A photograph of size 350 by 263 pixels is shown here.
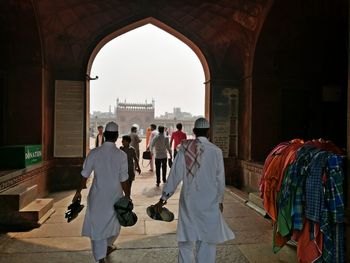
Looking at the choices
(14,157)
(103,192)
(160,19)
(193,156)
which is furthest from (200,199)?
(160,19)

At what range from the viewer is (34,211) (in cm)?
440

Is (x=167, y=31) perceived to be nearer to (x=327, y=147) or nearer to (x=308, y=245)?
(x=327, y=147)

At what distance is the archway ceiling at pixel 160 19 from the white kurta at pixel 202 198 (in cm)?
487

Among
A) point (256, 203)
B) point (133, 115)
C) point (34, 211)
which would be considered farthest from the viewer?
point (133, 115)

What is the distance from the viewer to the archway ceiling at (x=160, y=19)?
659 centimetres

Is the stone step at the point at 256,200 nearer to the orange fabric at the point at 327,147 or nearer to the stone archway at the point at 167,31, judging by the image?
the orange fabric at the point at 327,147

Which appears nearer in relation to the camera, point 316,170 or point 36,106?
point 316,170

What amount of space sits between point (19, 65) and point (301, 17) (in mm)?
6047

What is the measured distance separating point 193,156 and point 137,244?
174 cm

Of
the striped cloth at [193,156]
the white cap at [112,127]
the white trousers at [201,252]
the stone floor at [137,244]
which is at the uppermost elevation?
the white cap at [112,127]

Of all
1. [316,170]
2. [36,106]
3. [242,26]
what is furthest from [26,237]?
[242,26]

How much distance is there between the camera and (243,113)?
7523mm

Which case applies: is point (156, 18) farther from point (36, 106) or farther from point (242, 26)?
point (36, 106)

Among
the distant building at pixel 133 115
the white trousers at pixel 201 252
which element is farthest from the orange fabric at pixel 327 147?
the distant building at pixel 133 115
